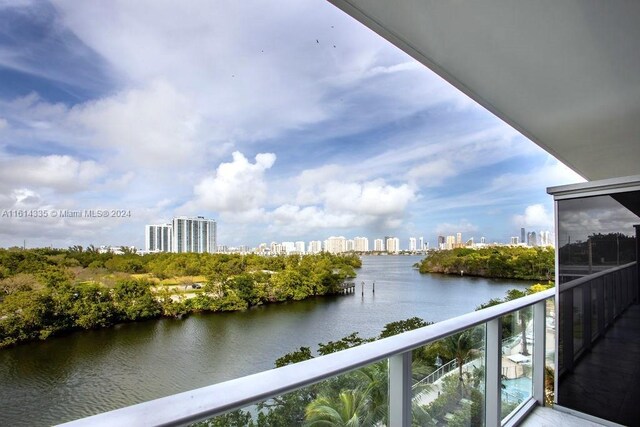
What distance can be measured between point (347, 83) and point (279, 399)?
2074 cm

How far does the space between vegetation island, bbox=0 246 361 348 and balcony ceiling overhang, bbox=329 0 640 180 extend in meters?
7.65

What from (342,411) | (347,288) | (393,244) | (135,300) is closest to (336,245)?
(347,288)

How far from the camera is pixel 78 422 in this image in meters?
0.67

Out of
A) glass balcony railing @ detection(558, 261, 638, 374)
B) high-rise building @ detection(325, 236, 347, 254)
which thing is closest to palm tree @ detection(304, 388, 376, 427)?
glass balcony railing @ detection(558, 261, 638, 374)

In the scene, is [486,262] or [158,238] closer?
[158,238]

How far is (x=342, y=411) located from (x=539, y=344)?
2.01 m

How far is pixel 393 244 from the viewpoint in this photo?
20.4 metres

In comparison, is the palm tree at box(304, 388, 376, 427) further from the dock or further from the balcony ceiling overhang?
the dock

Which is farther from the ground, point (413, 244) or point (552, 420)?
point (413, 244)

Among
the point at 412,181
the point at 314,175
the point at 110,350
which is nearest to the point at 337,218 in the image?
the point at 314,175

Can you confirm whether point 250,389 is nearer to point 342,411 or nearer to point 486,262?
point 342,411

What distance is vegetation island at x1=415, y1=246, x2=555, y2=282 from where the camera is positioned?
17228mm

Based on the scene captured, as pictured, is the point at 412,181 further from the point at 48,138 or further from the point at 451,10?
the point at 451,10

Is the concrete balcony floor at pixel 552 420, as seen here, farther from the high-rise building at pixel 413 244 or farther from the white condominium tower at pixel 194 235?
the high-rise building at pixel 413 244
